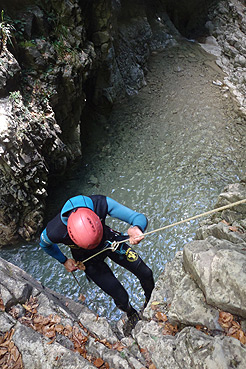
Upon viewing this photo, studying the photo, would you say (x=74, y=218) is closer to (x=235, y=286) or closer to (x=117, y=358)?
(x=117, y=358)

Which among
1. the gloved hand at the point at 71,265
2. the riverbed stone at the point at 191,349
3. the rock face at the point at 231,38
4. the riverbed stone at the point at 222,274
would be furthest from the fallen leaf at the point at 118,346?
the rock face at the point at 231,38

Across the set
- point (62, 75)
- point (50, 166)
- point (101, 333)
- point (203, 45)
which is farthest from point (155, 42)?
point (101, 333)

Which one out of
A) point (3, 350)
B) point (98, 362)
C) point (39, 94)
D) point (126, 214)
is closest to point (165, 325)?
point (98, 362)

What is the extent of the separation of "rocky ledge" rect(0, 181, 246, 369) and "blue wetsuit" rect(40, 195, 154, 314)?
1.34 ft

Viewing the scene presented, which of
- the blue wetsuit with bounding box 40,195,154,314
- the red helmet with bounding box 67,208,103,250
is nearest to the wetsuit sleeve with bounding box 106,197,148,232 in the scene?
the blue wetsuit with bounding box 40,195,154,314

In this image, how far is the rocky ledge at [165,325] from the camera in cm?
239

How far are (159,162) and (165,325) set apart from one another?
4.81 metres

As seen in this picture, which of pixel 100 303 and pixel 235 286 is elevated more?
pixel 235 286

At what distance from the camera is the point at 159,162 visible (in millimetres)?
7105

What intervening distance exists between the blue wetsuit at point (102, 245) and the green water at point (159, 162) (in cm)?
107

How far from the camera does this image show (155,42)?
11141 millimetres

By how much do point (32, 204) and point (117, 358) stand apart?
3687 mm

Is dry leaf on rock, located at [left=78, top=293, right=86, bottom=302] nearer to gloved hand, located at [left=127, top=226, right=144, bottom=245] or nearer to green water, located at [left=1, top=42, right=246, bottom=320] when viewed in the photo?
green water, located at [left=1, top=42, right=246, bottom=320]

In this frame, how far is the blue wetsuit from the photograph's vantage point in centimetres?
312
